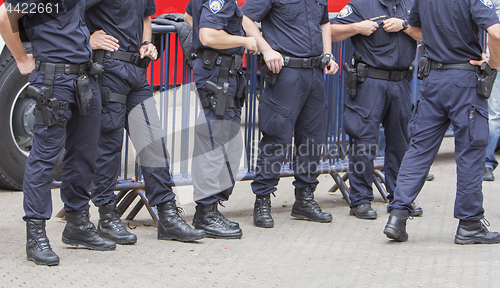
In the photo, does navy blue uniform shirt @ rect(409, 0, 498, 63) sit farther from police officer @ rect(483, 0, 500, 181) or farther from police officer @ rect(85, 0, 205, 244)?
police officer @ rect(483, 0, 500, 181)

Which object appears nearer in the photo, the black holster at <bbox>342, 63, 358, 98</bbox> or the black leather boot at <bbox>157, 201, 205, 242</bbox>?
the black leather boot at <bbox>157, 201, 205, 242</bbox>

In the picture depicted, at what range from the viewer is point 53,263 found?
360 centimetres

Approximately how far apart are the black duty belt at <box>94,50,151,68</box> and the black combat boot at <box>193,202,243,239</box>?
3.59 ft

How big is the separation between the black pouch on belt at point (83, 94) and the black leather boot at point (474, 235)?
2.59 meters

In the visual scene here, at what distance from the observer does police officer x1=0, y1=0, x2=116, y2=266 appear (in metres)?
3.52

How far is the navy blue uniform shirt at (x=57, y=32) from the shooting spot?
3.52m

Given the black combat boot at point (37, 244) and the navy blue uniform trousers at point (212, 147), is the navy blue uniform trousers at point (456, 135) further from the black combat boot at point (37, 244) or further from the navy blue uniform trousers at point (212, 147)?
the black combat boot at point (37, 244)

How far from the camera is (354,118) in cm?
498

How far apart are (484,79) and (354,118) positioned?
1139mm

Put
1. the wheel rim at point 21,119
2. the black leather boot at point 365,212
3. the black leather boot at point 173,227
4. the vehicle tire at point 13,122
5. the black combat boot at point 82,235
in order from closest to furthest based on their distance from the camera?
1. the black combat boot at point 82,235
2. the black leather boot at point 173,227
3. the black leather boot at point 365,212
4. the vehicle tire at point 13,122
5. the wheel rim at point 21,119

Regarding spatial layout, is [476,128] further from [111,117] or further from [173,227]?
[111,117]

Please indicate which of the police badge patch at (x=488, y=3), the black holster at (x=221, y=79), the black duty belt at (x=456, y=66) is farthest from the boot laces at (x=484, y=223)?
the black holster at (x=221, y=79)

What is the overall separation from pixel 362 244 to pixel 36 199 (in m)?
2.13

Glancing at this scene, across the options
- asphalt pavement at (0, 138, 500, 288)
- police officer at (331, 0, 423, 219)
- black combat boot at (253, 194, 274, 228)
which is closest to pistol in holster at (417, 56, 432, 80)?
police officer at (331, 0, 423, 219)
